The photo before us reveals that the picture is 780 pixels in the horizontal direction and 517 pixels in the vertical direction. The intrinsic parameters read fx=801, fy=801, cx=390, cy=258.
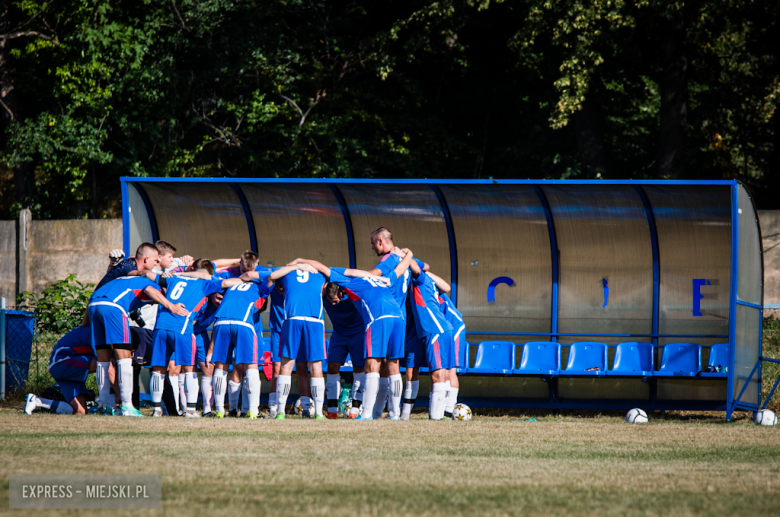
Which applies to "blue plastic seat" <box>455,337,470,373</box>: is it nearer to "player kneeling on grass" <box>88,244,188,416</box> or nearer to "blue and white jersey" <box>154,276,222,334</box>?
"blue and white jersey" <box>154,276,222,334</box>

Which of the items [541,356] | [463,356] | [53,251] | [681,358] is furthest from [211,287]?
[53,251]

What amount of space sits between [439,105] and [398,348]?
1224cm

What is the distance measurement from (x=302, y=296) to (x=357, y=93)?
410 inches

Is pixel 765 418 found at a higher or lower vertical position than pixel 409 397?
lower

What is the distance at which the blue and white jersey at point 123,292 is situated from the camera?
7.46 meters

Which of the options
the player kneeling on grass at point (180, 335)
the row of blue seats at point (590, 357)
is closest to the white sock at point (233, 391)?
the player kneeling on grass at point (180, 335)

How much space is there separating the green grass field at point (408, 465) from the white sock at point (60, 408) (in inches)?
32.2

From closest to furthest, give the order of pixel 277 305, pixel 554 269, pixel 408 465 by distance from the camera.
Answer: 1. pixel 408 465
2. pixel 277 305
3. pixel 554 269

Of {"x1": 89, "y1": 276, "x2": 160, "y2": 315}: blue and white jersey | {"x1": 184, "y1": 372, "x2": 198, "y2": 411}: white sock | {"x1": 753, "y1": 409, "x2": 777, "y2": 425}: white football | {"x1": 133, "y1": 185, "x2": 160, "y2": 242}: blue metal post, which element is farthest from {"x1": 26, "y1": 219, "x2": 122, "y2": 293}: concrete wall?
{"x1": 753, "y1": 409, "x2": 777, "y2": 425}: white football

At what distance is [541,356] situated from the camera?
9.70 metres

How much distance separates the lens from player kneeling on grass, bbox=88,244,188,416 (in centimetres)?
744

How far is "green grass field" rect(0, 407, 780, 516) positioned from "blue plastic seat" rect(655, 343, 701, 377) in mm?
2823

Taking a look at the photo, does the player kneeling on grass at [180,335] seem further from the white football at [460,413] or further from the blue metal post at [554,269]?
the blue metal post at [554,269]

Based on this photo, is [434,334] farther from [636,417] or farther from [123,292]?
[123,292]
